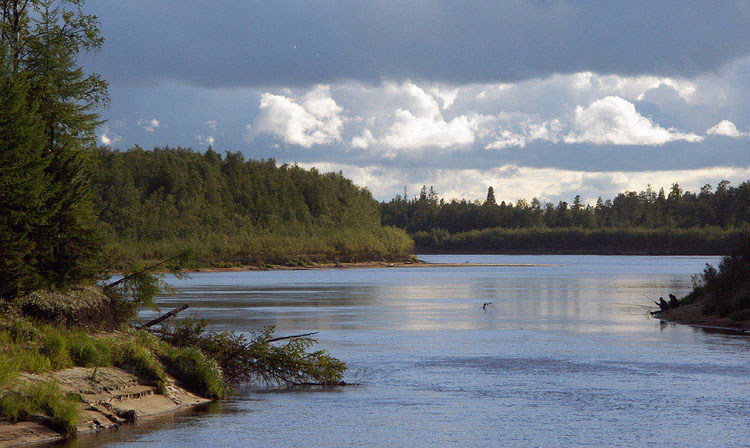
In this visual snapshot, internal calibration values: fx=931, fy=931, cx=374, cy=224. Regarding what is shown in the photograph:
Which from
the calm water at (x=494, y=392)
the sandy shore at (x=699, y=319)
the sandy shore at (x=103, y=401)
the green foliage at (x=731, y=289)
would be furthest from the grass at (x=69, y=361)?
the green foliage at (x=731, y=289)

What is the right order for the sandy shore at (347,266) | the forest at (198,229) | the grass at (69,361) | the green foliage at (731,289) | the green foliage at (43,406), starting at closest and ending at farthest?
the green foliage at (43,406), the grass at (69,361), the green foliage at (731,289), the sandy shore at (347,266), the forest at (198,229)

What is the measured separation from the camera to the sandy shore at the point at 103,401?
1725cm

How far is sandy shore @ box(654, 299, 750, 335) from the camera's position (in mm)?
41844

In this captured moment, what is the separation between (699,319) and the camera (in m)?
46.3

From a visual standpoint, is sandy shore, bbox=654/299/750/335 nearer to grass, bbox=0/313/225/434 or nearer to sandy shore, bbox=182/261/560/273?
grass, bbox=0/313/225/434

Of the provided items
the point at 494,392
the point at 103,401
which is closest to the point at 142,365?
the point at 103,401

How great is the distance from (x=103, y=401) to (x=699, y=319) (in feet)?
113

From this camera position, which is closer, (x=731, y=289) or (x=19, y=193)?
(x=19, y=193)

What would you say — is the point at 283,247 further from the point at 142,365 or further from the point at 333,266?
the point at 142,365

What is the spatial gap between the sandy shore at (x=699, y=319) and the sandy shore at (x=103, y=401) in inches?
1110

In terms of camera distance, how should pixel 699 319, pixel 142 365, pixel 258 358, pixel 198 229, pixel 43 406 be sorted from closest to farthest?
pixel 43 406 < pixel 142 365 < pixel 258 358 < pixel 699 319 < pixel 198 229

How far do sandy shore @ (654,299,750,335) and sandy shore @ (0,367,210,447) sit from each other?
2820 cm

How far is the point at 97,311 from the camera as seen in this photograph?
77.4 feet

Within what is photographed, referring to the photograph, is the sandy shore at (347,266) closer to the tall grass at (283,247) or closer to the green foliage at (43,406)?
the tall grass at (283,247)
